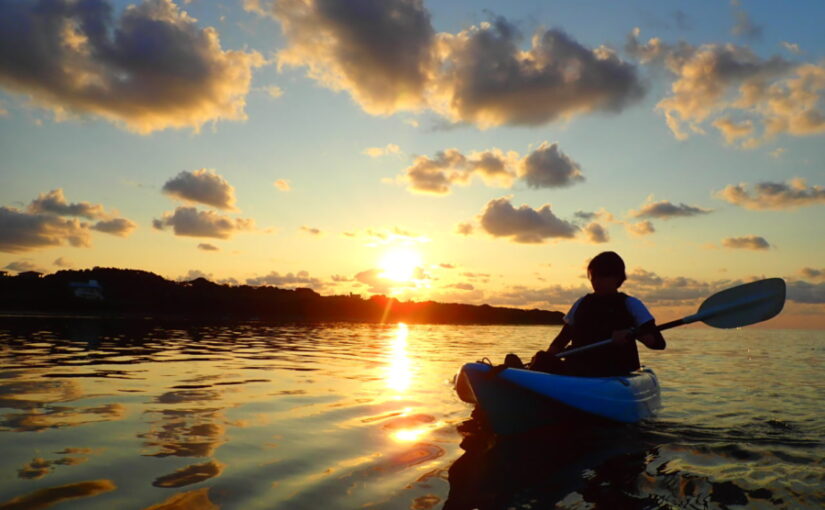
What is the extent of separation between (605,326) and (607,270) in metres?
0.76

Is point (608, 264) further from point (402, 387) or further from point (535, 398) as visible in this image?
point (402, 387)

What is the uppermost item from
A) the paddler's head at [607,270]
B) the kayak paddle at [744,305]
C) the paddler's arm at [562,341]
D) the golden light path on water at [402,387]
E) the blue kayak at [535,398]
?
the paddler's head at [607,270]

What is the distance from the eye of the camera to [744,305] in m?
8.23

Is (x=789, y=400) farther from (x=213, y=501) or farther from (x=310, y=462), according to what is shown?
(x=213, y=501)

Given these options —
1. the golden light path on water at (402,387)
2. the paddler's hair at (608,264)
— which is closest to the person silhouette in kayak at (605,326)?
the paddler's hair at (608,264)

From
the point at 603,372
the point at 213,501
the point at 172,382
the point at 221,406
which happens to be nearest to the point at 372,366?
the point at 172,382

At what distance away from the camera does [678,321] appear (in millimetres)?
7637

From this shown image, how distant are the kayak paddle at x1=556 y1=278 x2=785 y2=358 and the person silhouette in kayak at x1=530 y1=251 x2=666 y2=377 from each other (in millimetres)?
1573

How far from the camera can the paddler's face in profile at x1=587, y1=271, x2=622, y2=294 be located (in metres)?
6.82

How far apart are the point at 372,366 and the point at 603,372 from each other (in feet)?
24.2

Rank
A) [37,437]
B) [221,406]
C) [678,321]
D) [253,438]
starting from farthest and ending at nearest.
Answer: [678,321]
[221,406]
[253,438]
[37,437]

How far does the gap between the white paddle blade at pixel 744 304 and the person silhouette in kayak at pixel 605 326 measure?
1.88m

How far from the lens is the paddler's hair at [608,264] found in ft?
22.3

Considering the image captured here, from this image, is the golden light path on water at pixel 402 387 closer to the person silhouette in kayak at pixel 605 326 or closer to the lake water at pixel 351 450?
the lake water at pixel 351 450
